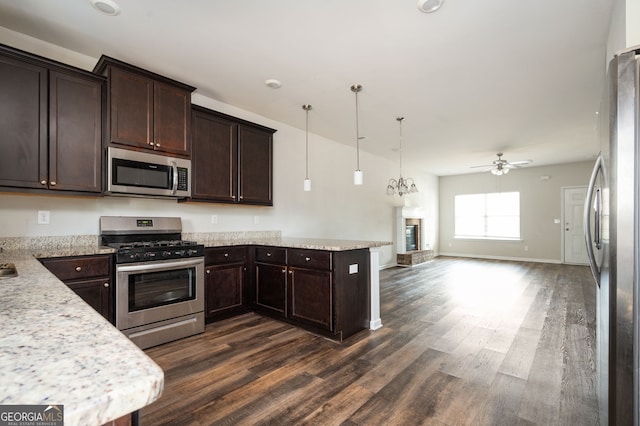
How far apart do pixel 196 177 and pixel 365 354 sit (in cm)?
250

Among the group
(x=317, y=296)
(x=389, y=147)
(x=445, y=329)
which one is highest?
(x=389, y=147)

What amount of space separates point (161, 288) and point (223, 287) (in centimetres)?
71

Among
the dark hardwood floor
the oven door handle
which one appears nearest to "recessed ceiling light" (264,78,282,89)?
the oven door handle

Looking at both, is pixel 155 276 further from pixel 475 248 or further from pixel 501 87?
pixel 475 248

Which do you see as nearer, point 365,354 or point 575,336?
point 365,354

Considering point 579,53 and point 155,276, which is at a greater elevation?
point 579,53

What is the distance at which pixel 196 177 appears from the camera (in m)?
3.38

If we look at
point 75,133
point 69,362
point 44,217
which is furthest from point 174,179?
point 69,362

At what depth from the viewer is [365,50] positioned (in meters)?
2.74

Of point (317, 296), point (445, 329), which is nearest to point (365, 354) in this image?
point (317, 296)

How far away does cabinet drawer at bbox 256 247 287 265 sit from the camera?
133 inches

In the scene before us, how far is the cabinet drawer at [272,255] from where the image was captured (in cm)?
338

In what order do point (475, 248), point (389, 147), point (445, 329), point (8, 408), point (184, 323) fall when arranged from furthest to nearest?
point (475, 248) → point (389, 147) → point (445, 329) → point (184, 323) → point (8, 408)

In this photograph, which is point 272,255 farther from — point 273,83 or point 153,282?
point 273,83
